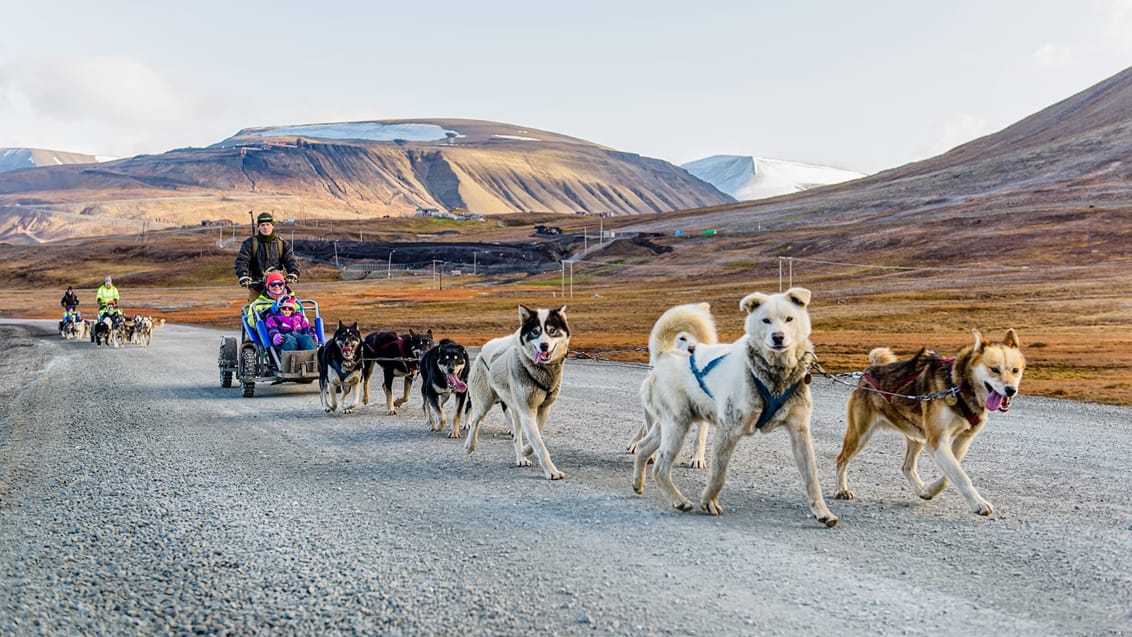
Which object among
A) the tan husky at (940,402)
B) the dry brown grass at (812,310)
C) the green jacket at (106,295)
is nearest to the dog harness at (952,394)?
the tan husky at (940,402)

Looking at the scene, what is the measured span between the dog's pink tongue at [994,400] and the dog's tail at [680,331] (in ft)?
7.72

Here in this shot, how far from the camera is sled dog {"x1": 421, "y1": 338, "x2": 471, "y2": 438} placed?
11305 mm

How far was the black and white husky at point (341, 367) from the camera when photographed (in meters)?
13.4

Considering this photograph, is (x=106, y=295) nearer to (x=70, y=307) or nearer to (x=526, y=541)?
(x=70, y=307)

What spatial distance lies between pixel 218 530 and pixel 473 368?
4.22 meters

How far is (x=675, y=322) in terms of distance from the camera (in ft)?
27.2

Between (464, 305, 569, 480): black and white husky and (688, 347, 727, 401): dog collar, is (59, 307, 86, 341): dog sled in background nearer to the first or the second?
(464, 305, 569, 480): black and white husky

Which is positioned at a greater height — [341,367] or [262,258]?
[262,258]

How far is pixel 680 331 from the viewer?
832 cm

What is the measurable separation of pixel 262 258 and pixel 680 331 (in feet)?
33.7

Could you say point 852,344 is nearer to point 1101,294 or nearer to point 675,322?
point 675,322

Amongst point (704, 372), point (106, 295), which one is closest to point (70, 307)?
point (106, 295)

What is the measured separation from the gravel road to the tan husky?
0.35m

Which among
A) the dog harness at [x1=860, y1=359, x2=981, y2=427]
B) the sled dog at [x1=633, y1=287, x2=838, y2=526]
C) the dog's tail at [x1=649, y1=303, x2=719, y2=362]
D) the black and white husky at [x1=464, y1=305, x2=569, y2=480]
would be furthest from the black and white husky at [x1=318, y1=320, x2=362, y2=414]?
the dog harness at [x1=860, y1=359, x2=981, y2=427]
